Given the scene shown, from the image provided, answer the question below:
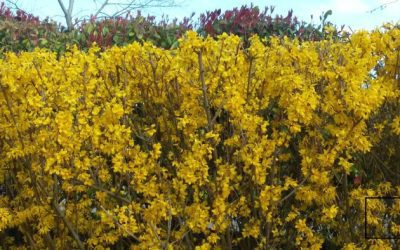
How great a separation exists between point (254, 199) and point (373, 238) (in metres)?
0.94

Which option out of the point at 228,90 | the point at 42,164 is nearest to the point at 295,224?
the point at 228,90

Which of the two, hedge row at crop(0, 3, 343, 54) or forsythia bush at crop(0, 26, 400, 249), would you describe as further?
hedge row at crop(0, 3, 343, 54)

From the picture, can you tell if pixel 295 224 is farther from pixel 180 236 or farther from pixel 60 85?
pixel 60 85

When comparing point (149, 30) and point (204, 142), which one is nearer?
point (204, 142)

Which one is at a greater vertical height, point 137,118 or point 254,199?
point 137,118

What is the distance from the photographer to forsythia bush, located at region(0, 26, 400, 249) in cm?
395

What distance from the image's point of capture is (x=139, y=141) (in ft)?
14.9

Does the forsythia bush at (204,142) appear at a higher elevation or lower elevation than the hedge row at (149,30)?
lower

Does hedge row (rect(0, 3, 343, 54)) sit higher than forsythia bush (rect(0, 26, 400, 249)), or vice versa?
hedge row (rect(0, 3, 343, 54))

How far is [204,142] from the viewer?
4125 mm

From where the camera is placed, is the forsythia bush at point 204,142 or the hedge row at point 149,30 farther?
the hedge row at point 149,30

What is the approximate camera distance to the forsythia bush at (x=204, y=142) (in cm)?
395

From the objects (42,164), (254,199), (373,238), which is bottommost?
(373,238)

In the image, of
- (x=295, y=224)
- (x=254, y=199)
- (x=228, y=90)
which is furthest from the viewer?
(x=295, y=224)
